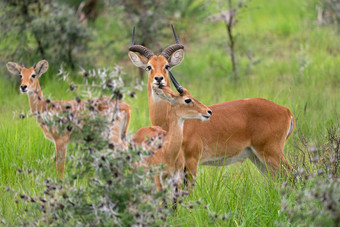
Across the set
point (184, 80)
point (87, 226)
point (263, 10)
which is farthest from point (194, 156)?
point (263, 10)

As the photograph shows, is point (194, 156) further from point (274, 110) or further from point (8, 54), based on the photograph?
point (8, 54)

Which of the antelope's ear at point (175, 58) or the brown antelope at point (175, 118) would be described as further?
the antelope's ear at point (175, 58)

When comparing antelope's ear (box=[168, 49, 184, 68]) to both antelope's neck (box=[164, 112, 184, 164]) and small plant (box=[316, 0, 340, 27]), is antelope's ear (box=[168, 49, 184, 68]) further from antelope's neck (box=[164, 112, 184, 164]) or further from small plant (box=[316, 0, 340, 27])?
small plant (box=[316, 0, 340, 27])

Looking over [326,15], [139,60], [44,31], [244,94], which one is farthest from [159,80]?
[326,15]

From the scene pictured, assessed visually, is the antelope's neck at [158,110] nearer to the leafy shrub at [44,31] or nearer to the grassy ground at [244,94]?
the grassy ground at [244,94]

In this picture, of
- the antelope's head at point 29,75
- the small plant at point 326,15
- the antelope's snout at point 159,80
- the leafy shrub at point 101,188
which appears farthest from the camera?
the small plant at point 326,15

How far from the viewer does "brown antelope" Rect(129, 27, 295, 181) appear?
19.3ft

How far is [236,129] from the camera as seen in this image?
600cm

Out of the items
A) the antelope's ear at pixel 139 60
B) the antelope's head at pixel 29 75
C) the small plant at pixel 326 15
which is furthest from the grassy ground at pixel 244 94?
the antelope's ear at pixel 139 60

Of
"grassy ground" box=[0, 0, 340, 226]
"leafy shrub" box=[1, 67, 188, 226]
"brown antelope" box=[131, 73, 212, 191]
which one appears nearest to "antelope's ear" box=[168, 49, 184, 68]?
"grassy ground" box=[0, 0, 340, 226]

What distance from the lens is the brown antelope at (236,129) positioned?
588cm

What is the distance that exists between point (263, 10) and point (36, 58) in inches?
304

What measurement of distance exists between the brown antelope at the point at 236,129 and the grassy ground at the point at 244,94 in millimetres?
146

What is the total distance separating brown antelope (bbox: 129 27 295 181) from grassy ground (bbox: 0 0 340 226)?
0.15 meters
